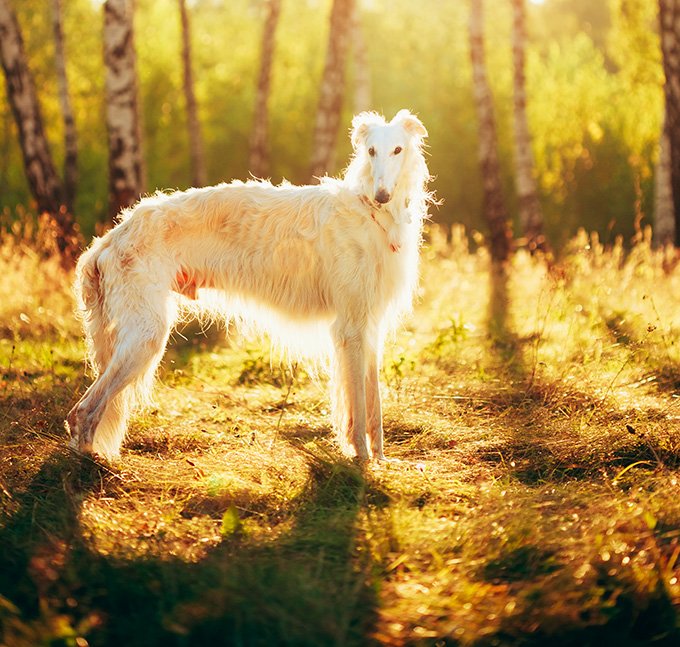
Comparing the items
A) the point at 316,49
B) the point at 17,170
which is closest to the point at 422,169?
the point at 17,170

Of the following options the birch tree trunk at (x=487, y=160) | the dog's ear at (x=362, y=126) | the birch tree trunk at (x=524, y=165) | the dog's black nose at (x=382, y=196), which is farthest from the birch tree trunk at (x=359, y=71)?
the dog's black nose at (x=382, y=196)

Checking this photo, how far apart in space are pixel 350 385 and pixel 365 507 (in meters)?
1.13

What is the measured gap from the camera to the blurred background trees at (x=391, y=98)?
952 inches

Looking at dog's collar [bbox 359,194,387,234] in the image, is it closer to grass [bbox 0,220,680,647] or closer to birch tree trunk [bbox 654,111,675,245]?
grass [bbox 0,220,680,647]

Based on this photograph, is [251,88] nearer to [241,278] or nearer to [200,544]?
[241,278]

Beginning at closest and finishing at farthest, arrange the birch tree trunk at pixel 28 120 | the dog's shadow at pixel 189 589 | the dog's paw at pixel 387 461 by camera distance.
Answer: the dog's shadow at pixel 189 589
the dog's paw at pixel 387 461
the birch tree trunk at pixel 28 120

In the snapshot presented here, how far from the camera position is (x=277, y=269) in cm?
523

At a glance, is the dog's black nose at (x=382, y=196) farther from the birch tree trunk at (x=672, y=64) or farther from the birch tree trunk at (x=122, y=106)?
the birch tree trunk at (x=672, y=64)

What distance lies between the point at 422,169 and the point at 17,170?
2377 centimetres

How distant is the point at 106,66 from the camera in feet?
29.0

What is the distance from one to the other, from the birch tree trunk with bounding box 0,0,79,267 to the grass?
14.6 feet

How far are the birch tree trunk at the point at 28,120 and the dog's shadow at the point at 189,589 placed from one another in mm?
7964

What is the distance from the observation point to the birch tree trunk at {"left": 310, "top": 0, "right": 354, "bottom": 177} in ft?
39.0

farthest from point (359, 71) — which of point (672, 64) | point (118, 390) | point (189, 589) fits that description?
point (189, 589)
